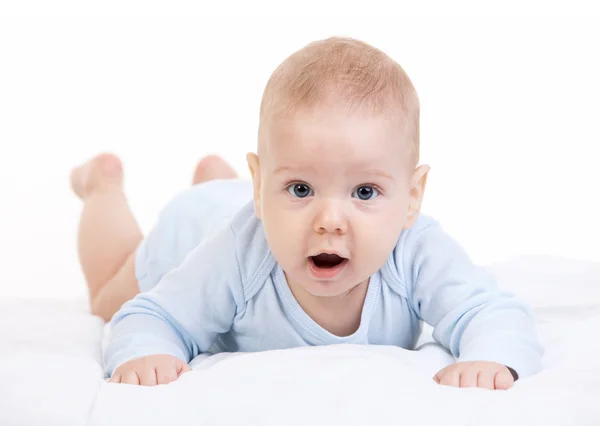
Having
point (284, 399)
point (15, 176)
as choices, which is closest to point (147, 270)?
point (284, 399)

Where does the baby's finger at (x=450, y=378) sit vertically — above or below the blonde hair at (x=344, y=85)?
below

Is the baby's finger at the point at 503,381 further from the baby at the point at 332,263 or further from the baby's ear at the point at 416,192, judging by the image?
the baby's ear at the point at 416,192

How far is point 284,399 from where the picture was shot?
1.72 meters

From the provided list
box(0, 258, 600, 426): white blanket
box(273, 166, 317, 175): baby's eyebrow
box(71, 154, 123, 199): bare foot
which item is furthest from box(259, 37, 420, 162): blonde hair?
box(71, 154, 123, 199): bare foot

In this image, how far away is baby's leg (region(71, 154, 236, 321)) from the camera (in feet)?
9.53

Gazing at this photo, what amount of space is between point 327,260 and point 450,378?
35cm

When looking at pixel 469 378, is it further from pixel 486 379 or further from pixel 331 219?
pixel 331 219

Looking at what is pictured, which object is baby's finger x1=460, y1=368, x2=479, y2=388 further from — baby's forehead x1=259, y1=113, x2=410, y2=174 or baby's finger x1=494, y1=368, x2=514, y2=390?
baby's forehead x1=259, y1=113, x2=410, y2=174

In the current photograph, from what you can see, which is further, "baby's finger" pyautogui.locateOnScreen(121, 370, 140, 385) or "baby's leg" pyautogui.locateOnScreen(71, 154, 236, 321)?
"baby's leg" pyautogui.locateOnScreen(71, 154, 236, 321)

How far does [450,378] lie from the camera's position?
191 centimetres

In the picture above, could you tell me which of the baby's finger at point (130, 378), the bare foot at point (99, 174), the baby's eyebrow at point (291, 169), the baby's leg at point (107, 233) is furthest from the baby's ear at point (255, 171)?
the bare foot at point (99, 174)

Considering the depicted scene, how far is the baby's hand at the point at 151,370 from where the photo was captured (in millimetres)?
1967

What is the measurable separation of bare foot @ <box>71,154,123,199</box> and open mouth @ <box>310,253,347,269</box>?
1.33 m

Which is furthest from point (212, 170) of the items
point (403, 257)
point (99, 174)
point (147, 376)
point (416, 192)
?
point (147, 376)
